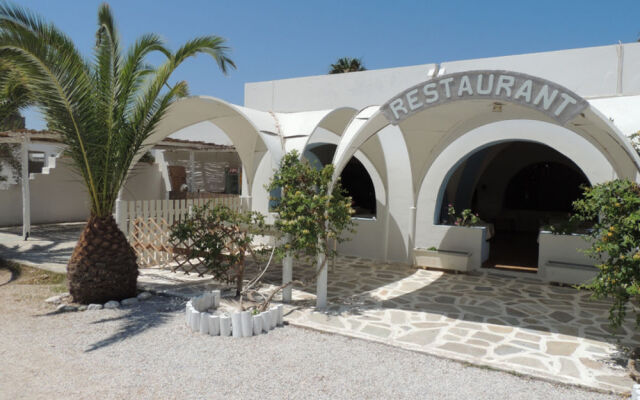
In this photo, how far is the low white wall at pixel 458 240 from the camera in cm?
988

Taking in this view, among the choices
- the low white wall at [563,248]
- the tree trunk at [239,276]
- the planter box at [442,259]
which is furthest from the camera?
the planter box at [442,259]

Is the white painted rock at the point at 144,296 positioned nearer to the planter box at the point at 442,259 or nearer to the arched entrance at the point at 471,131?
the arched entrance at the point at 471,131

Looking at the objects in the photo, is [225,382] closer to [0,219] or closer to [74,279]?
[74,279]

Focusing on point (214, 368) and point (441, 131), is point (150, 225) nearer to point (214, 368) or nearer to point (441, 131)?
point (214, 368)

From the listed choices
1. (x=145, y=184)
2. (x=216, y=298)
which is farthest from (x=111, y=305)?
(x=145, y=184)

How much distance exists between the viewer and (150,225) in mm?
9289

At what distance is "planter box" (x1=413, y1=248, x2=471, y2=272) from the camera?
31.2 ft

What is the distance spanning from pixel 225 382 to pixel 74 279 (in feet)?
11.7

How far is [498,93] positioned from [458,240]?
5245 millimetres

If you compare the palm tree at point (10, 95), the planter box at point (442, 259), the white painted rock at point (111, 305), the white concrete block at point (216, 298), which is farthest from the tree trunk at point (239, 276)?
the palm tree at point (10, 95)

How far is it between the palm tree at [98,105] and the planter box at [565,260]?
7.40 metres

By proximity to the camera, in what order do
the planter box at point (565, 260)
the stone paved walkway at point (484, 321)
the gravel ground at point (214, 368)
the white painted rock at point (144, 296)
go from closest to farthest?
the gravel ground at point (214, 368) < the stone paved walkway at point (484, 321) < the white painted rock at point (144, 296) < the planter box at point (565, 260)

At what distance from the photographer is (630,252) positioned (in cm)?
468

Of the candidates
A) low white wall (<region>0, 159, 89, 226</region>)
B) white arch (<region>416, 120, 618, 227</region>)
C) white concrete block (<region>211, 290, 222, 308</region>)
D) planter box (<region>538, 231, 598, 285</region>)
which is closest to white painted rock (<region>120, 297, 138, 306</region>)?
white concrete block (<region>211, 290, 222, 308</region>)
